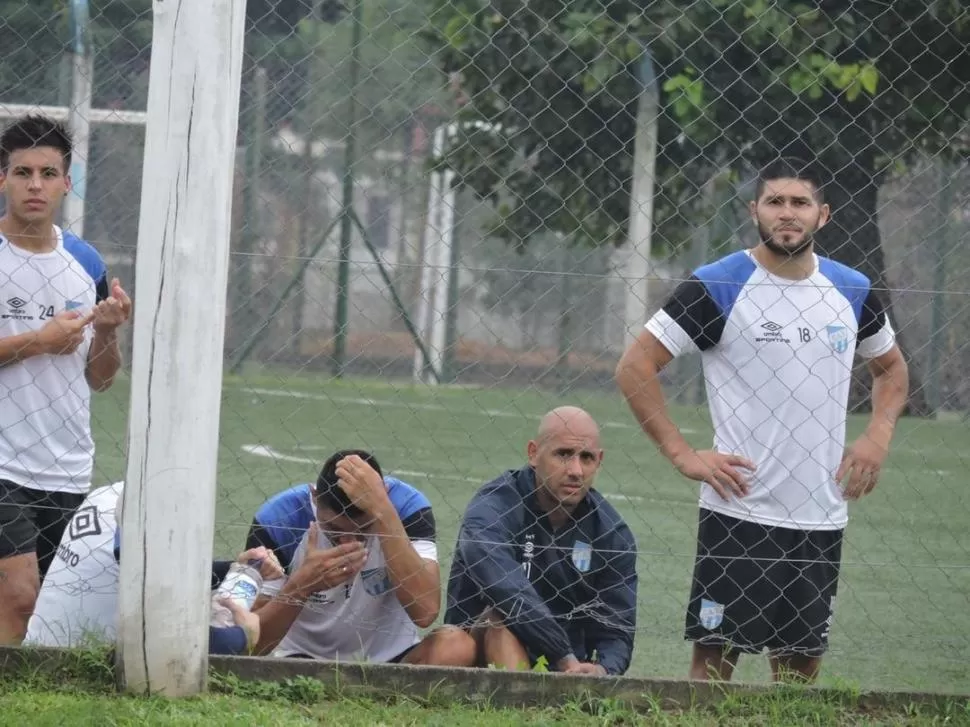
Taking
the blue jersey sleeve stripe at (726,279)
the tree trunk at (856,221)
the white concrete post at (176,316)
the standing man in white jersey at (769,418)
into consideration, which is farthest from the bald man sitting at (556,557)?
the tree trunk at (856,221)

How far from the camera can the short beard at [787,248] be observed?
4.12 metres

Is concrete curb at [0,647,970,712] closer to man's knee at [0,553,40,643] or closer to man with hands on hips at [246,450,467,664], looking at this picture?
man with hands on hips at [246,450,467,664]

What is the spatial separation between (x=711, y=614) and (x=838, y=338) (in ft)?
2.74

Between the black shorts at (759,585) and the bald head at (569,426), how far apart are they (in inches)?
15.1

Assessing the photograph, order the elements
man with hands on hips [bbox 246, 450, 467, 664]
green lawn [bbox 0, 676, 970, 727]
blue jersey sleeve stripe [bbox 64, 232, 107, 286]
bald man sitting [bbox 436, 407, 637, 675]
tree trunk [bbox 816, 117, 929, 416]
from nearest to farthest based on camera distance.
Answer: green lawn [bbox 0, 676, 970, 727] < man with hands on hips [bbox 246, 450, 467, 664] < bald man sitting [bbox 436, 407, 637, 675] < blue jersey sleeve stripe [bbox 64, 232, 107, 286] < tree trunk [bbox 816, 117, 929, 416]

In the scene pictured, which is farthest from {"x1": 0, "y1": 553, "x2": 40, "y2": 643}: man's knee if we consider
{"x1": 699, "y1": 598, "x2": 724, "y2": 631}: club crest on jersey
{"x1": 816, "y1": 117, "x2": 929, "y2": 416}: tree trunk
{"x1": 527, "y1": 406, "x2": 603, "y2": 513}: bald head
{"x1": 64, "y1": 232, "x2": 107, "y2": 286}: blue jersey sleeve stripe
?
{"x1": 816, "y1": 117, "x2": 929, "y2": 416}: tree trunk

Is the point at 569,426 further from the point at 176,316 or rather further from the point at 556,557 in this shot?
the point at 176,316

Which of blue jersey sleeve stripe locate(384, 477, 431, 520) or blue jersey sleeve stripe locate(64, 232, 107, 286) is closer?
blue jersey sleeve stripe locate(384, 477, 431, 520)

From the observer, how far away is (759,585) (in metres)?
4.14

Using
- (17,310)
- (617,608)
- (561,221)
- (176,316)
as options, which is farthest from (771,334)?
(561,221)

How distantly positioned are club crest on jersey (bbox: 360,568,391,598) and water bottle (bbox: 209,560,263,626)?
1.02 ft

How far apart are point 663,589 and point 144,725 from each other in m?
3.20

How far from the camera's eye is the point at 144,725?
10.8 feet

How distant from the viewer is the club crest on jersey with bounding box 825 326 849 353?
414 centimetres
